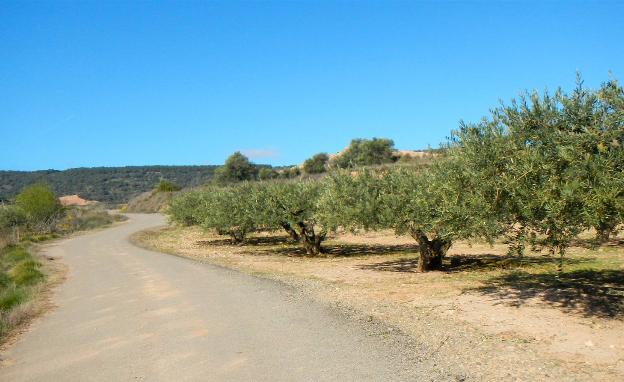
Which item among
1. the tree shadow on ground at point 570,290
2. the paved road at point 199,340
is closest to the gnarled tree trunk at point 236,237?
the paved road at point 199,340

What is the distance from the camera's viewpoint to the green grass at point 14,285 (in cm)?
Result: 1143

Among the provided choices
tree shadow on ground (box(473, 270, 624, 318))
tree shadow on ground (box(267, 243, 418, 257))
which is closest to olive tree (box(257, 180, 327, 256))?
tree shadow on ground (box(267, 243, 418, 257))

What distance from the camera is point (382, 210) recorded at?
17141 mm

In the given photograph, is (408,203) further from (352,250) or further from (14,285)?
(14,285)

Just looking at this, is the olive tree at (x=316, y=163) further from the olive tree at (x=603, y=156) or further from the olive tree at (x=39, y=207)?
the olive tree at (x=603, y=156)

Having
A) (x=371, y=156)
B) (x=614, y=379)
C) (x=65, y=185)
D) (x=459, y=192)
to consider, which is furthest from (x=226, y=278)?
(x=65, y=185)

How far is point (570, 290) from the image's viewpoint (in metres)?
12.2

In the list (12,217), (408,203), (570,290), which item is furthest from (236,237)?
(12,217)

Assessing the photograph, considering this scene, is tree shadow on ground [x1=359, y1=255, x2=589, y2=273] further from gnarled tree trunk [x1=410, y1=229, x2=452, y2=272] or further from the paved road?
the paved road

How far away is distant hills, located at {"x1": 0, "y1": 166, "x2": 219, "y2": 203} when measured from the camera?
127875 mm

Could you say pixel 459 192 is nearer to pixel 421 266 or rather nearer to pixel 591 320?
pixel 591 320

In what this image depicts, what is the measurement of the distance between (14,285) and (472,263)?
50.9 feet

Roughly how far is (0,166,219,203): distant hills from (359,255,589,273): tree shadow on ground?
344 ft

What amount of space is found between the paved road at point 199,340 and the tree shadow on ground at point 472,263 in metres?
5.81
